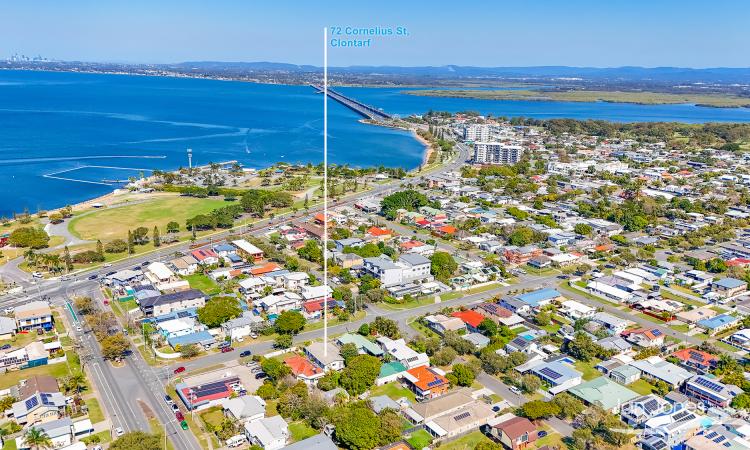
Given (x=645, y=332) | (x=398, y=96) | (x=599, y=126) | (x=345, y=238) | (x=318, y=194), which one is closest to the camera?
(x=645, y=332)

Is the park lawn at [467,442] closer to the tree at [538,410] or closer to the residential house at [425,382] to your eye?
the tree at [538,410]

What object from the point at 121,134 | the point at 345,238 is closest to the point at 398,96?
the point at 121,134

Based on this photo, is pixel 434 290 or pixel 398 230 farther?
pixel 398 230

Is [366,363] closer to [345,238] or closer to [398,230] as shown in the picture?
[345,238]

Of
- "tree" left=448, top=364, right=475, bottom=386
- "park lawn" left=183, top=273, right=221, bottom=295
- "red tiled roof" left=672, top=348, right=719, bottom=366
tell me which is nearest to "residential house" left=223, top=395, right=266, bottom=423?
"tree" left=448, top=364, right=475, bottom=386

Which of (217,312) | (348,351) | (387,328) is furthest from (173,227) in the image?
(348,351)

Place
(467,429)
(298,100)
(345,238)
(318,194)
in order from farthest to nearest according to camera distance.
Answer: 1. (298,100)
2. (318,194)
3. (345,238)
4. (467,429)

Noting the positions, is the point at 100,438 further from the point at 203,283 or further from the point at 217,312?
the point at 203,283
